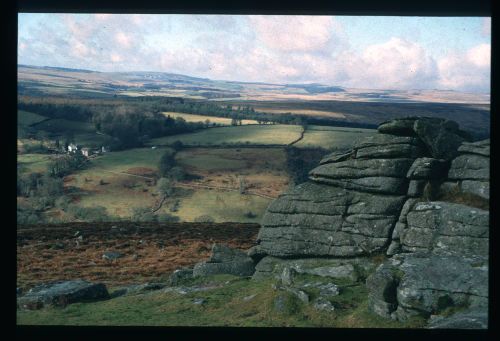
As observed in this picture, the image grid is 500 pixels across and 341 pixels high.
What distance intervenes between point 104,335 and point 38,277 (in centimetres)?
1602

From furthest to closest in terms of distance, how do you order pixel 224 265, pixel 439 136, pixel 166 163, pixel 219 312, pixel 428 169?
pixel 166 163 < pixel 224 265 < pixel 439 136 < pixel 428 169 < pixel 219 312

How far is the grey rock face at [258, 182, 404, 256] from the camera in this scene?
60.1 ft

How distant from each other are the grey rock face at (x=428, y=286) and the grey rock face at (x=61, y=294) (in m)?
9.33

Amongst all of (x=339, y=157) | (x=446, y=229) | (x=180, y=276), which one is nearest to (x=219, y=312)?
Result: (x=180, y=276)

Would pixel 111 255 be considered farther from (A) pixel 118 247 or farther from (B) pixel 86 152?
(B) pixel 86 152

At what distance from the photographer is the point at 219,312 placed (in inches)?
618

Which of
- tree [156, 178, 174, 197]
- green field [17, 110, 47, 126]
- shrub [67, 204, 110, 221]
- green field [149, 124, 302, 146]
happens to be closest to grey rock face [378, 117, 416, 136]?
tree [156, 178, 174, 197]

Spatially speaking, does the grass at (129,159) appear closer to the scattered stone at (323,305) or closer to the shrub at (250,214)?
the shrub at (250,214)

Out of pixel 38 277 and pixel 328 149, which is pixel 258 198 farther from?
pixel 38 277

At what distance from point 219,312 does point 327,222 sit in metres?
5.46

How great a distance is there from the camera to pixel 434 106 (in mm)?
37844

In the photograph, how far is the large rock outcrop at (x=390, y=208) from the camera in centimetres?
1627

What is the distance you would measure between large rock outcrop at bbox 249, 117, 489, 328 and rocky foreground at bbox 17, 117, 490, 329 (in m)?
0.03
